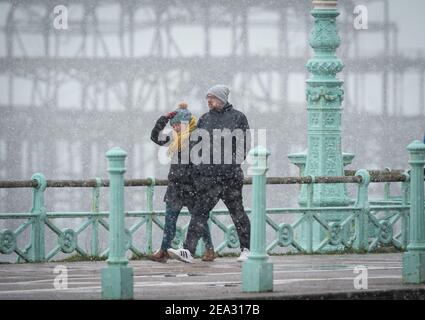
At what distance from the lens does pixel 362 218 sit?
18.7 metres

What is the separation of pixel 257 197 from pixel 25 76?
83554 mm

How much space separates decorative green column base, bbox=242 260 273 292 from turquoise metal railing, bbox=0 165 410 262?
5.65 metres

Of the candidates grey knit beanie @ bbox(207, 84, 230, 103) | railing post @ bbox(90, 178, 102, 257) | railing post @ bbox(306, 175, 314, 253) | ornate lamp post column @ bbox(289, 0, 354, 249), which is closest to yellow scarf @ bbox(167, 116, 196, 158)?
grey knit beanie @ bbox(207, 84, 230, 103)

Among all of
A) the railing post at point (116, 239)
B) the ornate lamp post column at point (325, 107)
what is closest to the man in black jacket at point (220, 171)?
the railing post at point (116, 239)

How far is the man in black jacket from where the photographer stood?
14594mm

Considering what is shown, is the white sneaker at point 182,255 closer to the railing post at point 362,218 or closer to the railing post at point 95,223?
the railing post at point 95,223

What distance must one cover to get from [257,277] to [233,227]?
22.0 ft

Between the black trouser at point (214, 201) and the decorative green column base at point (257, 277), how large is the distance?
3.91 m

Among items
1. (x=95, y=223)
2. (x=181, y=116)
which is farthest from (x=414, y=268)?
(x=95, y=223)

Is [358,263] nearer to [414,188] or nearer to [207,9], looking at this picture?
[414,188]

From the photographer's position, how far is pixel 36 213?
16625 mm

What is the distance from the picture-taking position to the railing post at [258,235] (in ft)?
35.3

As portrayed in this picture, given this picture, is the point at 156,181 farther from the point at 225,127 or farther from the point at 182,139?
the point at 225,127
